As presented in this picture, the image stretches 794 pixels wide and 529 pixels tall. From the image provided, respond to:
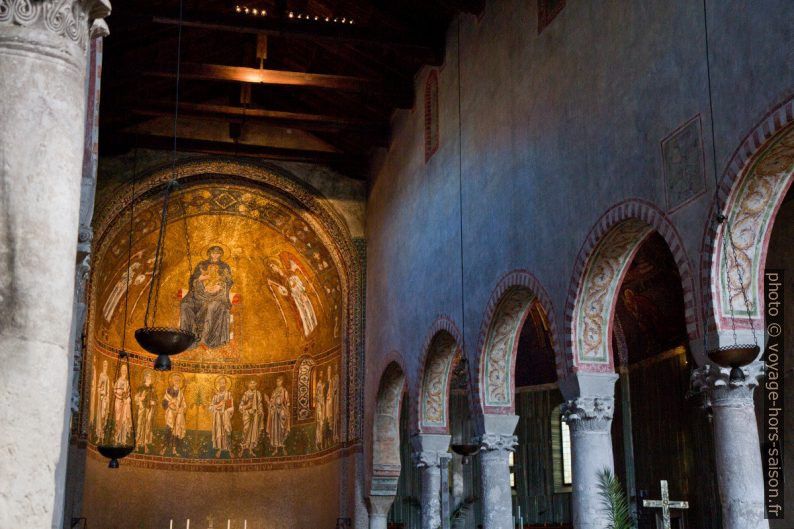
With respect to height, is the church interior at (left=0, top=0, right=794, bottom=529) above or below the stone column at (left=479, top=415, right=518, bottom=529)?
above

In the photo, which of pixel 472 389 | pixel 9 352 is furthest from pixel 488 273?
pixel 9 352

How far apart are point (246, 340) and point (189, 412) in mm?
2351

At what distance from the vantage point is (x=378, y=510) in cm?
2062

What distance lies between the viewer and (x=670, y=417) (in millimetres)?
17828

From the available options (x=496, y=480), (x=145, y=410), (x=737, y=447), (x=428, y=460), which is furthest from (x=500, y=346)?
(x=145, y=410)

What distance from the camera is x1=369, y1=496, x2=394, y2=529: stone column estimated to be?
810 inches

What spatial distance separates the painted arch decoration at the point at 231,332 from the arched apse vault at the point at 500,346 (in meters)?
7.84

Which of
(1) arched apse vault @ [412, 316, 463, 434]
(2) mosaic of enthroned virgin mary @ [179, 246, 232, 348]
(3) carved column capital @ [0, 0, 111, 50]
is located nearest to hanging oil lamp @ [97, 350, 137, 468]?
(2) mosaic of enthroned virgin mary @ [179, 246, 232, 348]

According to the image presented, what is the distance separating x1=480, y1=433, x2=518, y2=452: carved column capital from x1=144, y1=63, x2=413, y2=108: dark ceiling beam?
765cm

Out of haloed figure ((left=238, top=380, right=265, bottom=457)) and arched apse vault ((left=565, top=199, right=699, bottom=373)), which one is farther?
haloed figure ((left=238, top=380, right=265, bottom=457))

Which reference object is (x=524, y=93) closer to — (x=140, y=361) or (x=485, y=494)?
(x=485, y=494)

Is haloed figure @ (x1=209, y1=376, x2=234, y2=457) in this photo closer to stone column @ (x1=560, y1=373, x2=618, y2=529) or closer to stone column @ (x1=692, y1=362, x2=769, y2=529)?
stone column @ (x1=560, y1=373, x2=618, y2=529)

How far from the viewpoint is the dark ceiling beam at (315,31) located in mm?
16656

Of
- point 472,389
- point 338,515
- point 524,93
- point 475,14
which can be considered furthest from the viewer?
point 338,515
